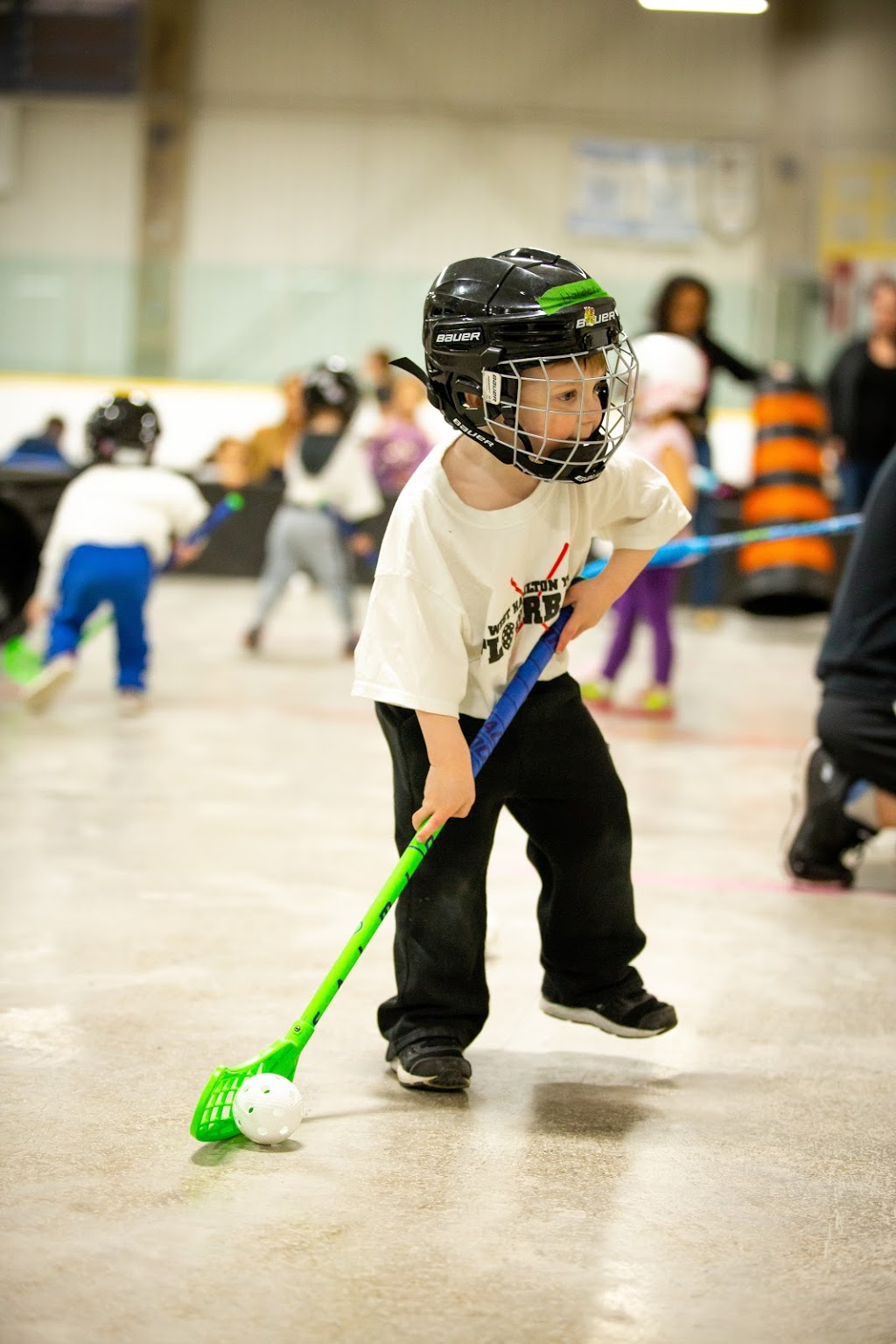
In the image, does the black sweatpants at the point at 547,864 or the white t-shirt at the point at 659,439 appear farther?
the white t-shirt at the point at 659,439

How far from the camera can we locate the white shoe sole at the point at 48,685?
511 cm

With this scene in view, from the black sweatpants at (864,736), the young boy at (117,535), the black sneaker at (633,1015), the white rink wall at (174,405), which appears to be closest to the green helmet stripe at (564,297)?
the black sneaker at (633,1015)

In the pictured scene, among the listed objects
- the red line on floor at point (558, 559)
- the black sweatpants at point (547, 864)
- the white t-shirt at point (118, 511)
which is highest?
the red line on floor at point (558, 559)

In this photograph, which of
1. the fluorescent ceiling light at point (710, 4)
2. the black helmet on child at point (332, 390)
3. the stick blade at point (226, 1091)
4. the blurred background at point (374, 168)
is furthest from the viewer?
the blurred background at point (374, 168)

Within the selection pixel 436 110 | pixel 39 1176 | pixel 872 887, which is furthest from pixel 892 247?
pixel 39 1176

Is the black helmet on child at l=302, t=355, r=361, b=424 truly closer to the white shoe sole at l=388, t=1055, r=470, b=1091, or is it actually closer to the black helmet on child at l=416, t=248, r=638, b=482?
the black helmet on child at l=416, t=248, r=638, b=482

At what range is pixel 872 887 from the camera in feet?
11.4

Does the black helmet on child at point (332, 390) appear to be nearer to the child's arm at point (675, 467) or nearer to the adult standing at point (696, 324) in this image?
the adult standing at point (696, 324)

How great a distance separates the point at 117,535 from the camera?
543 cm

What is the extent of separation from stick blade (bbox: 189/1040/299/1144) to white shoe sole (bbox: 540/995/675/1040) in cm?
45

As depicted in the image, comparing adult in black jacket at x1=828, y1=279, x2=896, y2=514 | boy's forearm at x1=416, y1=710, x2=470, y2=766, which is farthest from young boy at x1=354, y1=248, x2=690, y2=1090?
adult in black jacket at x1=828, y1=279, x2=896, y2=514

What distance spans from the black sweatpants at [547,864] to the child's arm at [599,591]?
8 centimetres

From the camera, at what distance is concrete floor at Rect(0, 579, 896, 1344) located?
1677mm

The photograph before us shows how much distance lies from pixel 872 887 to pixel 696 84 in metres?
10.5
